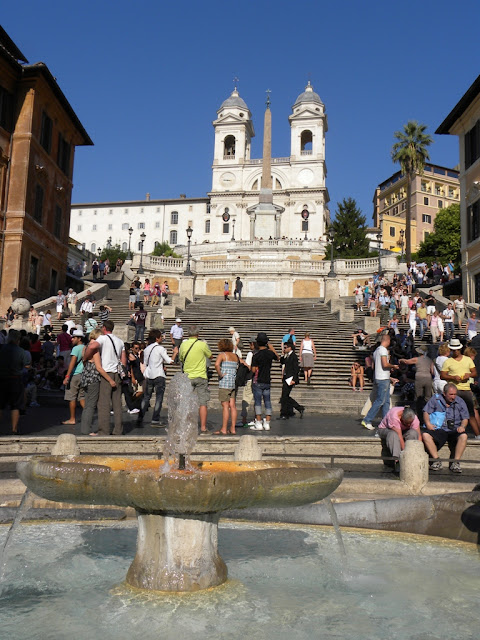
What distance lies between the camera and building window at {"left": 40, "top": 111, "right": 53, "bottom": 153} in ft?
94.7

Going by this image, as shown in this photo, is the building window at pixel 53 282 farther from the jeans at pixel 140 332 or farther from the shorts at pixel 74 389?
the shorts at pixel 74 389

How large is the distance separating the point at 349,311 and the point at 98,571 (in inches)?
809

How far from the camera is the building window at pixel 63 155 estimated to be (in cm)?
3155

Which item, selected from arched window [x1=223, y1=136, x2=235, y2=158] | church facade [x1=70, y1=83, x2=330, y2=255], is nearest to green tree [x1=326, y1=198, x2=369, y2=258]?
church facade [x1=70, y1=83, x2=330, y2=255]

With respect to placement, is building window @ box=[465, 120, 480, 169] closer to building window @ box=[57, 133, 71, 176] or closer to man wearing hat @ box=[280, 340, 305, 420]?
man wearing hat @ box=[280, 340, 305, 420]

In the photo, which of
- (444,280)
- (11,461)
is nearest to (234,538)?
(11,461)

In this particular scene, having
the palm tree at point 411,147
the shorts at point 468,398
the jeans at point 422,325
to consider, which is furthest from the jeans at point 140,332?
the palm tree at point 411,147

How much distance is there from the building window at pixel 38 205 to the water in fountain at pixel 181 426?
83.4 feet

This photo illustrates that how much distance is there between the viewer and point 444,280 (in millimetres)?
34594

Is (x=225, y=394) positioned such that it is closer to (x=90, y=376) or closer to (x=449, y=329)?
(x=90, y=376)

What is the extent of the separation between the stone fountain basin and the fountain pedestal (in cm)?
14

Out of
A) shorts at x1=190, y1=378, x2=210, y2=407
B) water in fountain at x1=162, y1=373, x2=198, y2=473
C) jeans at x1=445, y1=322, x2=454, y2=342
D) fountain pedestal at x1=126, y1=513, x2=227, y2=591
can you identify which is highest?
jeans at x1=445, y1=322, x2=454, y2=342

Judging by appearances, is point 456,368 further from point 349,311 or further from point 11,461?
point 349,311

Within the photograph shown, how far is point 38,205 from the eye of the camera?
1129 inches
